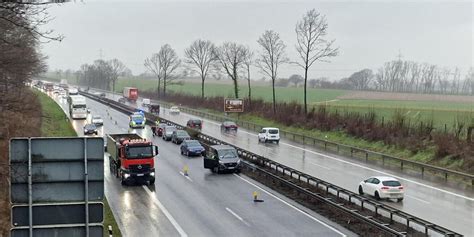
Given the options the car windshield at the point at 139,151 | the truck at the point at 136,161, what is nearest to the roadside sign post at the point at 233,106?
the truck at the point at 136,161

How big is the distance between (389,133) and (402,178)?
15851 mm

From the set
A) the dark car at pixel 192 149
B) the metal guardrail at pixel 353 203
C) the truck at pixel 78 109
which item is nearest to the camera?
the metal guardrail at pixel 353 203

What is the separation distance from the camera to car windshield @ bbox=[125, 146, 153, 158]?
34281mm

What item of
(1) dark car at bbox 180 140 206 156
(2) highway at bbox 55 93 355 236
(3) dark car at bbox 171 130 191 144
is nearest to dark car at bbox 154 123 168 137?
(3) dark car at bbox 171 130 191 144

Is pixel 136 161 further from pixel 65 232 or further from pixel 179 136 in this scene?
pixel 65 232

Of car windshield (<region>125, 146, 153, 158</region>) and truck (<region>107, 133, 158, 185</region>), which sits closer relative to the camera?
truck (<region>107, 133, 158, 185</region>)

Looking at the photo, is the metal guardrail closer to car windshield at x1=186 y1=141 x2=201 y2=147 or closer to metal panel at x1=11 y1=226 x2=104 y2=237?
car windshield at x1=186 y1=141 x2=201 y2=147

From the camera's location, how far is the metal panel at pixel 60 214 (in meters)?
8.10

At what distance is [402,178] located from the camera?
37906 mm

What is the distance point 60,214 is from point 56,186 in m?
0.45

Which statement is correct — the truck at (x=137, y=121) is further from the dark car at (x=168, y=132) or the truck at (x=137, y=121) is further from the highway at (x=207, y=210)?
the highway at (x=207, y=210)

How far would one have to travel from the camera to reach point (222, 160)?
3834cm

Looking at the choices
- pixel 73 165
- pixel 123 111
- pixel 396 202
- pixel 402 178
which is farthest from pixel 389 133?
pixel 123 111

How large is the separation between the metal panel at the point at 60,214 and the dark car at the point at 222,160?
97.9 ft
